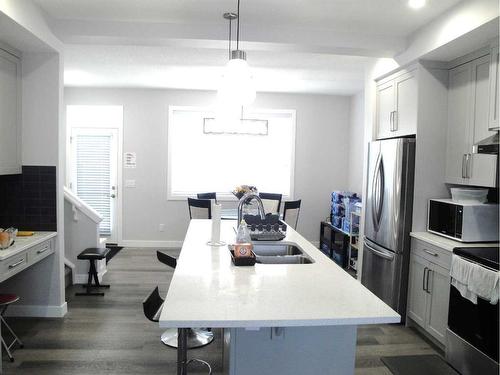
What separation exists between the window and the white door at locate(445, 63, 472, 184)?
3369mm

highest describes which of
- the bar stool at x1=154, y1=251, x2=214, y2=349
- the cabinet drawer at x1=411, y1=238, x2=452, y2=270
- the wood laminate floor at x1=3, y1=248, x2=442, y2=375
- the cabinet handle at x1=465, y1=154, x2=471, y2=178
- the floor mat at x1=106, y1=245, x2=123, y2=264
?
the cabinet handle at x1=465, y1=154, x2=471, y2=178

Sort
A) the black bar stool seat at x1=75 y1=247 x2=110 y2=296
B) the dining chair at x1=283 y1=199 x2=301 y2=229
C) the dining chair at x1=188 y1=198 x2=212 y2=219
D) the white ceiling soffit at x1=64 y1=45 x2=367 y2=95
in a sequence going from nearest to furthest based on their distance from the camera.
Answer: the black bar stool seat at x1=75 y1=247 x2=110 y2=296 < the white ceiling soffit at x1=64 y1=45 x2=367 y2=95 < the dining chair at x1=188 y1=198 x2=212 y2=219 < the dining chair at x1=283 y1=199 x2=301 y2=229

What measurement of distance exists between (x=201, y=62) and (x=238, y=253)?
310 cm

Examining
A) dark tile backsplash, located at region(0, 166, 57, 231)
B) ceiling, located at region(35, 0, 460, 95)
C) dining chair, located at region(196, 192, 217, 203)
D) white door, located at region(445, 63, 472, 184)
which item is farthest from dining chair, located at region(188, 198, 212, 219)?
white door, located at region(445, 63, 472, 184)

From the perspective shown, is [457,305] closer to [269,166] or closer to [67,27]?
[67,27]

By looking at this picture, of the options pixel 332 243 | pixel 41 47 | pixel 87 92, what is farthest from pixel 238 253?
pixel 87 92

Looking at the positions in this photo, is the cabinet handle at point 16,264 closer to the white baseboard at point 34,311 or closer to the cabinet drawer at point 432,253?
the white baseboard at point 34,311

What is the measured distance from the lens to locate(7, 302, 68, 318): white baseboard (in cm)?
356

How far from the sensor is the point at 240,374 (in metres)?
1.75

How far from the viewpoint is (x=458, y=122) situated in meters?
3.38

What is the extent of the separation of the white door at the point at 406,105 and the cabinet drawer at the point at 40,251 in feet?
11.1

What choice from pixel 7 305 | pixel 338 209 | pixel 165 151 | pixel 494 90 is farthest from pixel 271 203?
pixel 7 305

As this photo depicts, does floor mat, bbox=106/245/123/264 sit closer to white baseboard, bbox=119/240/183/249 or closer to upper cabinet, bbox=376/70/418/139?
white baseboard, bbox=119/240/183/249

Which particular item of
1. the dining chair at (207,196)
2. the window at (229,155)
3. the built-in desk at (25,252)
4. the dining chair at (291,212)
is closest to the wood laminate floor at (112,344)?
the built-in desk at (25,252)
